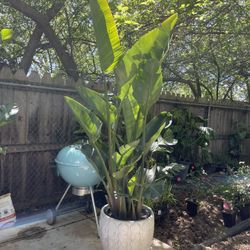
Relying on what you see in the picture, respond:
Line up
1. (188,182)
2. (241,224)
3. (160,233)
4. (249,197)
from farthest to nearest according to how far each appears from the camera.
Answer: (188,182) → (249,197) → (241,224) → (160,233)

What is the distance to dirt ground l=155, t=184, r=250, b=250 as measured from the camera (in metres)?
3.55

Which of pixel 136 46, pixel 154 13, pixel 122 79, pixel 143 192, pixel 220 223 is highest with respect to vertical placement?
pixel 154 13

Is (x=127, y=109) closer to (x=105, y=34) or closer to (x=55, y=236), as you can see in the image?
(x=105, y=34)

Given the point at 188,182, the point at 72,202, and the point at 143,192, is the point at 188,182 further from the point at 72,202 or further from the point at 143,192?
the point at 143,192

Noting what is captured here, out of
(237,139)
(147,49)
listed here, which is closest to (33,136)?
(147,49)

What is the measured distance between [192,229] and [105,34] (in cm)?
282

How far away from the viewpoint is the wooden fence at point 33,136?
3.88 m

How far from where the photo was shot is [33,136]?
4.12 m

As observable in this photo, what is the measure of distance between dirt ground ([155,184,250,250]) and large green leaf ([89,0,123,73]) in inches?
91.1

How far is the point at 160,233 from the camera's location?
3.77 meters

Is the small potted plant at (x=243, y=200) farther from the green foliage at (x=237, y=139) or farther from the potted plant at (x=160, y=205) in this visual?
the green foliage at (x=237, y=139)

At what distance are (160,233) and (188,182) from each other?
2.01 metres

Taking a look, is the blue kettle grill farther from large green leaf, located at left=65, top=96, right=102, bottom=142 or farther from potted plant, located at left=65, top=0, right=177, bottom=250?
large green leaf, located at left=65, top=96, right=102, bottom=142

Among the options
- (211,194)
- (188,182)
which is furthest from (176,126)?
(211,194)
